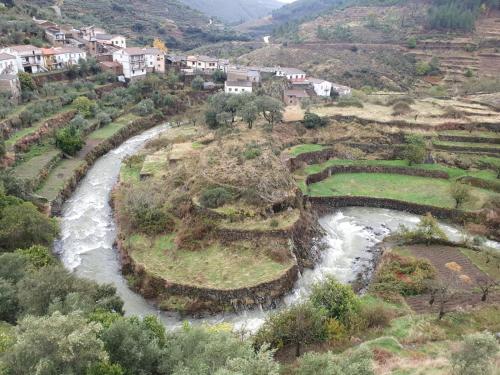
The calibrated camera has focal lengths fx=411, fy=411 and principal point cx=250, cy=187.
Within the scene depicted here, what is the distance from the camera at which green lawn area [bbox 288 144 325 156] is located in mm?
50062

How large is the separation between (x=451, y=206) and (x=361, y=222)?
936 centimetres

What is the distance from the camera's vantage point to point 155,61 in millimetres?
83938

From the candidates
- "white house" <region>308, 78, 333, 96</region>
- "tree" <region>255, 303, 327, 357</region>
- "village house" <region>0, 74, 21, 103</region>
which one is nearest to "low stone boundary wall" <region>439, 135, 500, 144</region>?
"white house" <region>308, 78, 333, 96</region>

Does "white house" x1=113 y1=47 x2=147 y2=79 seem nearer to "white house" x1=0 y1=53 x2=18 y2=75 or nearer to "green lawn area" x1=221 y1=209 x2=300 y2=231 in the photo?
"white house" x1=0 y1=53 x2=18 y2=75

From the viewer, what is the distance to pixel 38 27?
82.7m

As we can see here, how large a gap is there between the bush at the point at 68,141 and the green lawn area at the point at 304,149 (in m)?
26.2

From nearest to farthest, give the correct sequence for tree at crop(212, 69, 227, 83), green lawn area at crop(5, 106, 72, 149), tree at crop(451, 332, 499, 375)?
tree at crop(451, 332, 499, 375)
green lawn area at crop(5, 106, 72, 149)
tree at crop(212, 69, 227, 83)

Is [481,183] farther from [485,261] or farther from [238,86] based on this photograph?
[238,86]

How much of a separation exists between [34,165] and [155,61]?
45.7 m

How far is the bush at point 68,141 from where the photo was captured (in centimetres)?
4949

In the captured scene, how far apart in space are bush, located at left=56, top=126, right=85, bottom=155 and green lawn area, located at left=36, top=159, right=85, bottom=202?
1372 mm

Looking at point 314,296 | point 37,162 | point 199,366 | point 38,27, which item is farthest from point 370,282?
point 38,27

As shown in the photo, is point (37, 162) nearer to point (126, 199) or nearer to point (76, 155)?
point (76, 155)

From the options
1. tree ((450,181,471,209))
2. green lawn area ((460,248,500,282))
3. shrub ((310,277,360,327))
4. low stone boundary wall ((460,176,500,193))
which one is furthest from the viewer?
low stone boundary wall ((460,176,500,193))
